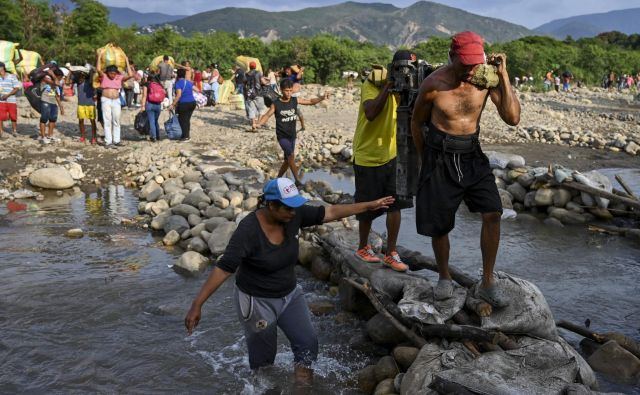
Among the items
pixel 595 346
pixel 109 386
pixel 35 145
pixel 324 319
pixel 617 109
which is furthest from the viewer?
pixel 617 109

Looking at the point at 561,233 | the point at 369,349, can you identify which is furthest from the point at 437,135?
the point at 561,233

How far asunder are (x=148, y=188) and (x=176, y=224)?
2.13 meters

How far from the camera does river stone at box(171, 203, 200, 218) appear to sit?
9.00 metres

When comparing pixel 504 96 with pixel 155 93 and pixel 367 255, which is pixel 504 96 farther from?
pixel 155 93

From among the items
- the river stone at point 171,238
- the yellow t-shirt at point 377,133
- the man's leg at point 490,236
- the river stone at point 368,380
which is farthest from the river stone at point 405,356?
the river stone at point 171,238

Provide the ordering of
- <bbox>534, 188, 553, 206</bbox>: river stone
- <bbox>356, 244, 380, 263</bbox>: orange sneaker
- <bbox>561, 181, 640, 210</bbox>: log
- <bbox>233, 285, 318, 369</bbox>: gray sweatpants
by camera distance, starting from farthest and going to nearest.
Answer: <bbox>534, 188, 553, 206</bbox>: river stone → <bbox>561, 181, 640, 210</bbox>: log → <bbox>356, 244, 380, 263</bbox>: orange sneaker → <bbox>233, 285, 318, 369</bbox>: gray sweatpants

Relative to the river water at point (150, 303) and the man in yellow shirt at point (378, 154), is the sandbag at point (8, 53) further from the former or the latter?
the man in yellow shirt at point (378, 154)

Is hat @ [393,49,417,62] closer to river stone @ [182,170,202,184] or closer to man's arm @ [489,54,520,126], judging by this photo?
man's arm @ [489,54,520,126]

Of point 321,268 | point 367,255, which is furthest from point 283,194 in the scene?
point 321,268

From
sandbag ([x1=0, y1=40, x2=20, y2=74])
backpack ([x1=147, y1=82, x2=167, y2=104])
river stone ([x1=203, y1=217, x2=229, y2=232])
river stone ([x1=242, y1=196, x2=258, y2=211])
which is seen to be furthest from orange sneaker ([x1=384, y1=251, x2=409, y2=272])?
sandbag ([x1=0, y1=40, x2=20, y2=74])

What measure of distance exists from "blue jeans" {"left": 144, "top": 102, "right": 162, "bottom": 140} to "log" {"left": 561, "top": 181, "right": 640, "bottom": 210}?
8.84 m

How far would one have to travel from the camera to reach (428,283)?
5160 mm

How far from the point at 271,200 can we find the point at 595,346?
10.7 ft

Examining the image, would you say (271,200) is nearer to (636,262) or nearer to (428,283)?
(428,283)
